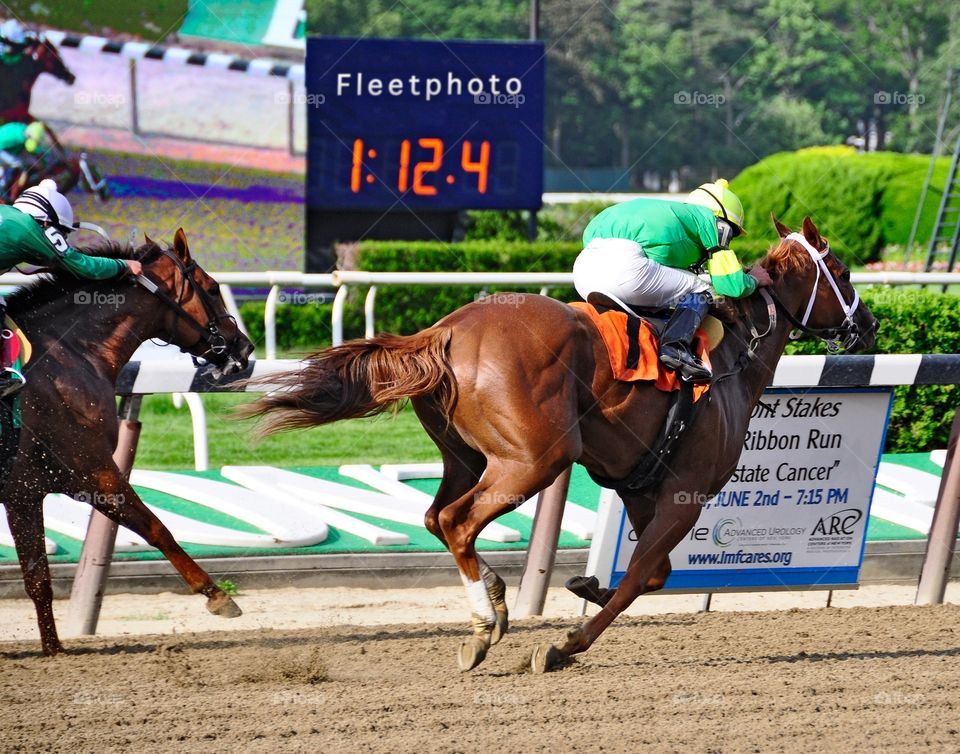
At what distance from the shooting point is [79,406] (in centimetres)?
425

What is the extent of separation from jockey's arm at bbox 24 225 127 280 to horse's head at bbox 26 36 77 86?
861 centimetres

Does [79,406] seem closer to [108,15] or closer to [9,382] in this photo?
[9,382]

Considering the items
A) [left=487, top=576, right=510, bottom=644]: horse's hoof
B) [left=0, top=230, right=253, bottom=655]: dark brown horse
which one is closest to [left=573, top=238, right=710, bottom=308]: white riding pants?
[left=487, top=576, right=510, bottom=644]: horse's hoof

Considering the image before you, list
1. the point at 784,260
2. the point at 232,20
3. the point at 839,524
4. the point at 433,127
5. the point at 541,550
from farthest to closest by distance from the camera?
the point at 232,20 → the point at 433,127 → the point at 839,524 → the point at 541,550 → the point at 784,260

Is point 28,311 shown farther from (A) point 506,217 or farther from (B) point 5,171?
(A) point 506,217

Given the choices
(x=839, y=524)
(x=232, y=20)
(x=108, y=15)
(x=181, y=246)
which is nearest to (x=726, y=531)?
(x=839, y=524)

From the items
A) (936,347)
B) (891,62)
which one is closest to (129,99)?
(936,347)

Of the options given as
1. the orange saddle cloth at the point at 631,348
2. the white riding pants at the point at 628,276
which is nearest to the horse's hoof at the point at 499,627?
the orange saddle cloth at the point at 631,348

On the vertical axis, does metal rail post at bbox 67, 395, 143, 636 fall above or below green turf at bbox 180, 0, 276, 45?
below

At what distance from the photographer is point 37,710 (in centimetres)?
356

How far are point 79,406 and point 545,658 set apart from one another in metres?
1.70

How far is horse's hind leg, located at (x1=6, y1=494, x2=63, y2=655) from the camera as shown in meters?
4.23

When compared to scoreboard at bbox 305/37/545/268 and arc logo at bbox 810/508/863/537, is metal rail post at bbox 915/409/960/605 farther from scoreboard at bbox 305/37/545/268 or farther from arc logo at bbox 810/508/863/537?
scoreboard at bbox 305/37/545/268

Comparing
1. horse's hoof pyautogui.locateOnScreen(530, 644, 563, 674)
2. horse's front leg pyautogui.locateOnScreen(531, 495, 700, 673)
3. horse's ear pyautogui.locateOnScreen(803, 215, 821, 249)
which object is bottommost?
horse's hoof pyautogui.locateOnScreen(530, 644, 563, 674)
